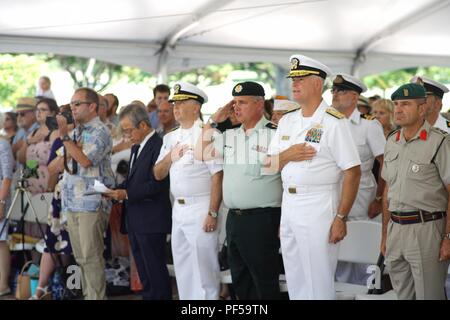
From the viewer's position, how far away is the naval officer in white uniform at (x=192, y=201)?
5.26 m

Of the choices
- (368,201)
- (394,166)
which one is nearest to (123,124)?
(368,201)

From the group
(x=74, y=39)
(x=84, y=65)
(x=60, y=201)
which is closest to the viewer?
(x=60, y=201)

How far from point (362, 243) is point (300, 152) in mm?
940

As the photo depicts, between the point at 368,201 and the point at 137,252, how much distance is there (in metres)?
1.78

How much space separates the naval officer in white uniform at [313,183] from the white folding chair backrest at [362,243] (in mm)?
533

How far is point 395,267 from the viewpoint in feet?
14.1

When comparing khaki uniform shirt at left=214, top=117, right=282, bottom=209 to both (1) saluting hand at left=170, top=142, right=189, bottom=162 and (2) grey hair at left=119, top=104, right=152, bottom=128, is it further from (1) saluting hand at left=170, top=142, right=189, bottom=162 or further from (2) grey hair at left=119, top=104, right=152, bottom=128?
(2) grey hair at left=119, top=104, right=152, bottom=128

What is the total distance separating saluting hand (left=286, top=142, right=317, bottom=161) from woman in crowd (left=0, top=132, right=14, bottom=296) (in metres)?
3.38

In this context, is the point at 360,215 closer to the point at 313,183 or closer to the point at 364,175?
the point at 364,175

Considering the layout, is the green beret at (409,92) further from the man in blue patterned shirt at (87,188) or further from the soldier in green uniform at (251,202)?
the man in blue patterned shirt at (87,188)

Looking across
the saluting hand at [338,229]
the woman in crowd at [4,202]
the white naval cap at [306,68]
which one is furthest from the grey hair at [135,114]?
the saluting hand at [338,229]

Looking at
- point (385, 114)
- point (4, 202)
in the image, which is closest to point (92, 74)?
point (4, 202)

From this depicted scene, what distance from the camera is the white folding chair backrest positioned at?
4.93 meters
